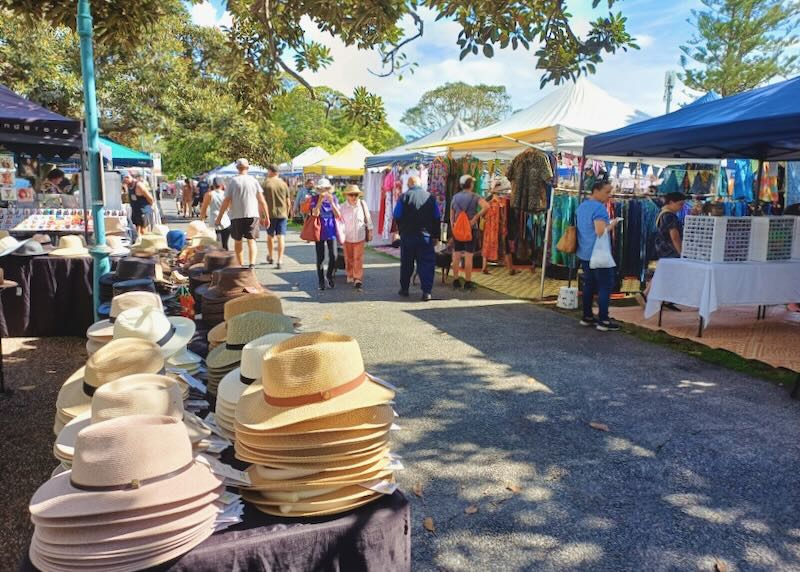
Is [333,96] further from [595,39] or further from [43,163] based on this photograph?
[43,163]

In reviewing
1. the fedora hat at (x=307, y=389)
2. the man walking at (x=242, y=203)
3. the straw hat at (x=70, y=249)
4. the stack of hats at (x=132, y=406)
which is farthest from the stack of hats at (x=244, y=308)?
the man walking at (x=242, y=203)

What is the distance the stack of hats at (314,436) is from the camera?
1.79 m

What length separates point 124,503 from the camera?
4.99 feet

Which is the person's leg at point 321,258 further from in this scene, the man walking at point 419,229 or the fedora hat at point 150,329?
the fedora hat at point 150,329

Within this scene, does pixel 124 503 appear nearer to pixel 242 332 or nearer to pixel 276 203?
pixel 242 332

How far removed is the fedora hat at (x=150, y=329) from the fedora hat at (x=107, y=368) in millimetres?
424

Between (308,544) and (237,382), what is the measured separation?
2.74 feet

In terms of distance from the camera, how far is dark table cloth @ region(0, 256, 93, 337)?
21.7 ft

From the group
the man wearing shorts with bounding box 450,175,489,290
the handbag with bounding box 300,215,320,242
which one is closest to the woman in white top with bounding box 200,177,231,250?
the handbag with bounding box 300,215,320,242

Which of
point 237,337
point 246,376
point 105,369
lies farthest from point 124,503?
point 237,337

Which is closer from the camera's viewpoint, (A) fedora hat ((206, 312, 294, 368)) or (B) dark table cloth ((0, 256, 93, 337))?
(A) fedora hat ((206, 312, 294, 368))

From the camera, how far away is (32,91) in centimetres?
1797

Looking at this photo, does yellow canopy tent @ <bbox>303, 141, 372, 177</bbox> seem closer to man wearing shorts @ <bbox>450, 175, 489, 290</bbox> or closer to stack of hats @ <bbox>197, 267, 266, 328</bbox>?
man wearing shorts @ <bbox>450, 175, 489, 290</bbox>

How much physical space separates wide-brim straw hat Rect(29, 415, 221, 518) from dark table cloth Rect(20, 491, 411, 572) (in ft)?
0.57
